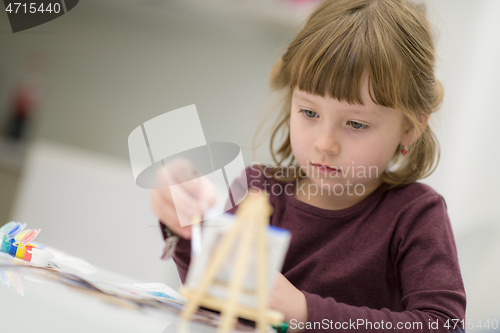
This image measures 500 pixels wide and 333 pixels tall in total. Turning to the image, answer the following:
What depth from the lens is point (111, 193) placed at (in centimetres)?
79

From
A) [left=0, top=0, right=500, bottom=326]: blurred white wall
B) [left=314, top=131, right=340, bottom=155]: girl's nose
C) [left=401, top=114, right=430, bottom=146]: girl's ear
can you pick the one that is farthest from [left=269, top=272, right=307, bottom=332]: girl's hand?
[left=0, top=0, right=500, bottom=326]: blurred white wall

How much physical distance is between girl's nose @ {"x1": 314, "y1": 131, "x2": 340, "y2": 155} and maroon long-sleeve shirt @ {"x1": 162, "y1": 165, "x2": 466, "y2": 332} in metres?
0.09

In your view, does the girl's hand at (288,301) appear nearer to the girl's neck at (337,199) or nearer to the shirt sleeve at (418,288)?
the shirt sleeve at (418,288)

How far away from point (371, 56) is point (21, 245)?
354 millimetres

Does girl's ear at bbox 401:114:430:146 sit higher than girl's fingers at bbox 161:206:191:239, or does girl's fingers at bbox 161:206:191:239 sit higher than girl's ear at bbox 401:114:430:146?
girl's ear at bbox 401:114:430:146

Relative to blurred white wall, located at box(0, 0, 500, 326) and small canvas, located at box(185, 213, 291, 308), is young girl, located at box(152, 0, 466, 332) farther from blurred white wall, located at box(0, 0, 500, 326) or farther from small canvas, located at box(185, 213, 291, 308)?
blurred white wall, located at box(0, 0, 500, 326)

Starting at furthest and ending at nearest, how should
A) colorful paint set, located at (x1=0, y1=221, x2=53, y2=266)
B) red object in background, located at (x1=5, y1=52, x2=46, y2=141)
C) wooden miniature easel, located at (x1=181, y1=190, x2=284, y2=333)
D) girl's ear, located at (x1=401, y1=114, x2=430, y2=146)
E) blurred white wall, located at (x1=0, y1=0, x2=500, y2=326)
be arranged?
red object in background, located at (x1=5, y1=52, x2=46, y2=141) < blurred white wall, located at (x1=0, y1=0, x2=500, y2=326) < girl's ear, located at (x1=401, y1=114, x2=430, y2=146) < colorful paint set, located at (x1=0, y1=221, x2=53, y2=266) < wooden miniature easel, located at (x1=181, y1=190, x2=284, y2=333)

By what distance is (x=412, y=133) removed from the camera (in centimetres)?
49

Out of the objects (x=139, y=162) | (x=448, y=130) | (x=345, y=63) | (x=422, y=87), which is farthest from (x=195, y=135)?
(x=448, y=130)

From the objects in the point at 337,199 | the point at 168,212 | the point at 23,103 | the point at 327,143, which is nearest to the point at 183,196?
the point at 168,212

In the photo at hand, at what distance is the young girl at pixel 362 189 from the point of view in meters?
0.37

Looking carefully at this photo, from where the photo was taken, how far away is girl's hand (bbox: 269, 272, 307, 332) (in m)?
0.31

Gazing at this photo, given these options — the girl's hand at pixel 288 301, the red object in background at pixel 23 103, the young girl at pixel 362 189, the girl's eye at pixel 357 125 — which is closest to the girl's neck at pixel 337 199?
the young girl at pixel 362 189

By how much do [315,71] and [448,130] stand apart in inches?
29.9
